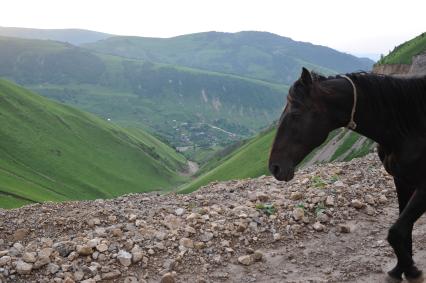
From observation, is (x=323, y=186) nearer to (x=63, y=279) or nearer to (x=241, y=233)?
(x=241, y=233)

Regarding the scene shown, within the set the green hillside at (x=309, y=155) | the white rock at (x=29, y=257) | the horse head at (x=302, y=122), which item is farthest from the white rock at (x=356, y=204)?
the green hillside at (x=309, y=155)

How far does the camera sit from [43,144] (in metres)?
146

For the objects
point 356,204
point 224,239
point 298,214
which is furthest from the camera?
point 356,204

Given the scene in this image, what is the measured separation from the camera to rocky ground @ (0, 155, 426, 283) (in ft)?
27.0

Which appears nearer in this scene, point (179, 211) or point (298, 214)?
point (298, 214)

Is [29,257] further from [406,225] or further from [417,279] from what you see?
[417,279]

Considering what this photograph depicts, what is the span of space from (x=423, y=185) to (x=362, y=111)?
1322mm

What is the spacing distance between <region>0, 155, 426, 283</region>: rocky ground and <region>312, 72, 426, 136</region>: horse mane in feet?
9.47

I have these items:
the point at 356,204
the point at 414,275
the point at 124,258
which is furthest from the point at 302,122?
the point at 356,204

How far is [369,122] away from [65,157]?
14711 centimetres

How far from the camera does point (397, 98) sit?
6.40 metres

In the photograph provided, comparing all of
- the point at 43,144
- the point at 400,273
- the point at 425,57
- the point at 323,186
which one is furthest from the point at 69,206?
the point at 43,144

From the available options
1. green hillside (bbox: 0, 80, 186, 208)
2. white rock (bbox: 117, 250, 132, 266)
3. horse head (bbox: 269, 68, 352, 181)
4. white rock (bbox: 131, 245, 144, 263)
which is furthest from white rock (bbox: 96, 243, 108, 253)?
green hillside (bbox: 0, 80, 186, 208)

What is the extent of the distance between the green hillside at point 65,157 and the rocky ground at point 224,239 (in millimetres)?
80520
